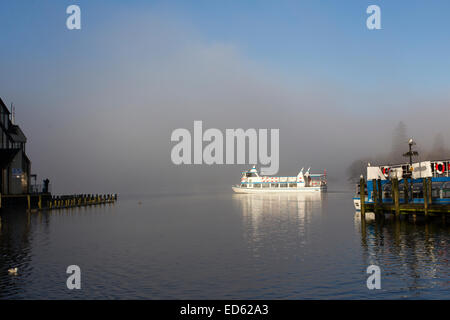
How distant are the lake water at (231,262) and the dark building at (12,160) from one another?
74.1 ft

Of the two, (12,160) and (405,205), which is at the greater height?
(12,160)

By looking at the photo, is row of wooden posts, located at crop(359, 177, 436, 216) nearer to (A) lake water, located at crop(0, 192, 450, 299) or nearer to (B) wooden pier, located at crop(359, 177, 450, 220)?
(B) wooden pier, located at crop(359, 177, 450, 220)

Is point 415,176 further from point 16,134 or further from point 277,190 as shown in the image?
point 277,190

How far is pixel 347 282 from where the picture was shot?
19.5 meters

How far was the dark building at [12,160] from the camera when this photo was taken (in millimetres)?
61500

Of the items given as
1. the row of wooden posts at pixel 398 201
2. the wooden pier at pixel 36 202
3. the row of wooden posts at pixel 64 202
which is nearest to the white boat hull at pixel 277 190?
the row of wooden posts at pixel 64 202

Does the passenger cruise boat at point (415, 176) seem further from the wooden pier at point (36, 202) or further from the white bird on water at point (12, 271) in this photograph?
the wooden pier at point (36, 202)

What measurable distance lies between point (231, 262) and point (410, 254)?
1138 centimetres

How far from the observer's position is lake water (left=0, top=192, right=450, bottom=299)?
18.4 meters

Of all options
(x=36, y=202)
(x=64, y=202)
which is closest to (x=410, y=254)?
(x=36, y=202)

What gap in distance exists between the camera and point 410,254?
2598 centimetres

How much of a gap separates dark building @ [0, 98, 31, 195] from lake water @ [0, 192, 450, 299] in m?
22.6

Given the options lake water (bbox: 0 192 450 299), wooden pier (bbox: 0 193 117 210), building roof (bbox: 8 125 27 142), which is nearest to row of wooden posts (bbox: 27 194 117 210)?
wooden pier (bbox: 0 193 117 210)
